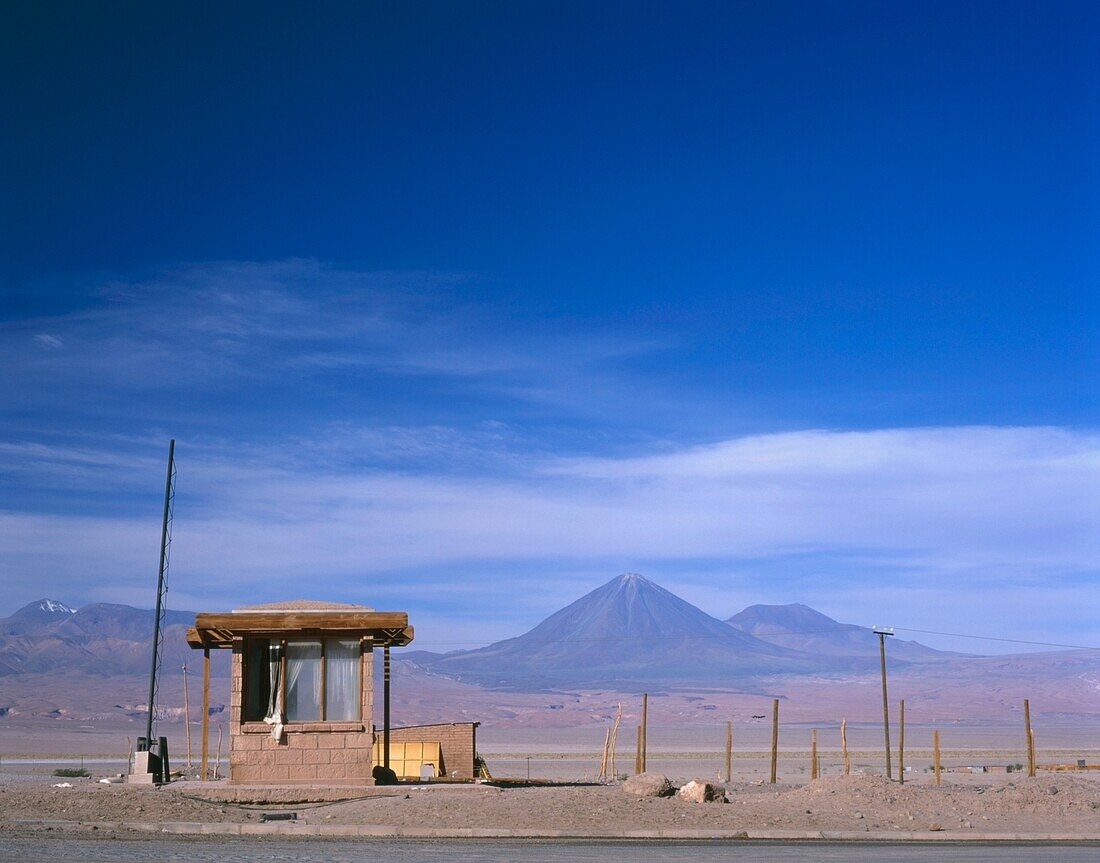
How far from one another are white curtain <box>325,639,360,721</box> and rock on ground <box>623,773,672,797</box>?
6.16 metres

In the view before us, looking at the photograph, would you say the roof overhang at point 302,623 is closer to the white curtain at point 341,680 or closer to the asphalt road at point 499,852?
the white curtain at point 341,680

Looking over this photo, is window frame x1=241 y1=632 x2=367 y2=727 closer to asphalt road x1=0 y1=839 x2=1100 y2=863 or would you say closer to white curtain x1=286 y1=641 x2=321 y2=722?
white curtain x1=286 y1=641 x2=321 y2=722

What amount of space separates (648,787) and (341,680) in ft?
23.3

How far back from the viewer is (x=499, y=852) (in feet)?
60.4

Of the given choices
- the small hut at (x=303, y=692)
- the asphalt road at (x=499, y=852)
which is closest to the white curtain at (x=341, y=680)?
the small hut at (x=303, y=692)

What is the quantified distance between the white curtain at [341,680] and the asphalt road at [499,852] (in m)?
6.82

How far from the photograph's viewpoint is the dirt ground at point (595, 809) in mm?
22219

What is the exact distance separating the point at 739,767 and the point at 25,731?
95633 millimetres

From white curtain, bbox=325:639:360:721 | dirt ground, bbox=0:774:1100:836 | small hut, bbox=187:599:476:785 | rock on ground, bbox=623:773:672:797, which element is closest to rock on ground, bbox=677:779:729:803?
rock on ground, bbox=623:773:672:797

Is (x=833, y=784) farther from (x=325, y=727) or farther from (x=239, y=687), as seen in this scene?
(x=239, y=687)

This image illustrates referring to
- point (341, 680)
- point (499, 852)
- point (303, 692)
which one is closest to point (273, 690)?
point (303, 692)

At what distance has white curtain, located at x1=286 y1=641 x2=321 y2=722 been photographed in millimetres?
26797

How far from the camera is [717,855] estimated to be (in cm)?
1850

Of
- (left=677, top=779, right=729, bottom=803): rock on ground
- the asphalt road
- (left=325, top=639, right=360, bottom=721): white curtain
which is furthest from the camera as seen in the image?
(left=325, top=639, right=360, bottom=721): white curtain
